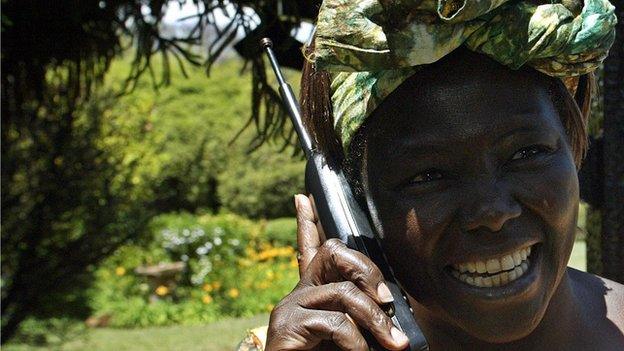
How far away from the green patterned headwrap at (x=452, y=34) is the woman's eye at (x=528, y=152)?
146 mm

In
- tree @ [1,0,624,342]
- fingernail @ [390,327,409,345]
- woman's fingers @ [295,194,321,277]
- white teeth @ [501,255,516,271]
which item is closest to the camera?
fingernail @ [390,327,409,345]

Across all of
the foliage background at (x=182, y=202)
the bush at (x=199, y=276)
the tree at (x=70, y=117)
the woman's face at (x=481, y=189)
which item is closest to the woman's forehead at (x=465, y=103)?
the woman's face at (x=481, y=189)

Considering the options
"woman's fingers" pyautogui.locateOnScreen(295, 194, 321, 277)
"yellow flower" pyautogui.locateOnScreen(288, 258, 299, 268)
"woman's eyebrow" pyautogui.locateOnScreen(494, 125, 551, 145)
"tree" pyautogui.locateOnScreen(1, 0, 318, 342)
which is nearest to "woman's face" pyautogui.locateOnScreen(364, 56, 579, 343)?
"woman's eyebrow" pyautogui.locateOnScreen(494, 125, 551, 145)

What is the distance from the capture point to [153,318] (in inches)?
408

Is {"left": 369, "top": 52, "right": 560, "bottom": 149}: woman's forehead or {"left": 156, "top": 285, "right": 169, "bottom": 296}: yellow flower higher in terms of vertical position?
{"left": 369, "top": 52, "right": 560, "bottom": 149}: woman's forehead

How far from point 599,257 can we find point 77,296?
8523mm

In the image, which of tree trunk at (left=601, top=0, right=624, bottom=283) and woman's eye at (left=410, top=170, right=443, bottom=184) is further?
tree trunk at (left=601, top=0, right=624, bottom=283)

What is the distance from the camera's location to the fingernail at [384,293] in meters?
1.67

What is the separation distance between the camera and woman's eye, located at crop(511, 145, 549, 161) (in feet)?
5.71

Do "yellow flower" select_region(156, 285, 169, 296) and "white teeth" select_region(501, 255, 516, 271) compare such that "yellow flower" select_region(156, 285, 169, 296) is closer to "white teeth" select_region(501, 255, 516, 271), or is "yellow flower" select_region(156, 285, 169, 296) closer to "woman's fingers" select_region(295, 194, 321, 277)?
"woman's fingers" select_region(295, 194, 321, 277)

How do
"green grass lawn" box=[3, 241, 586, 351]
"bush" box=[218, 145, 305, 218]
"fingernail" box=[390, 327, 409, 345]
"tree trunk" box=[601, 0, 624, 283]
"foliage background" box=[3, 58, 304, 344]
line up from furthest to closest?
"bush" box=[218, 145, 305, 218], "green grass lawn" box=[3, 241, 586, 351], "foliage background" box=[3, 58, 304, 344], "tree trunk" box=[601, 0, 624, 283], "fingernail" box=[390, 327, 409, 345]

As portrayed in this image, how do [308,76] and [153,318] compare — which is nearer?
[308,76]

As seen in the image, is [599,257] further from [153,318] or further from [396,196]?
[153,318]

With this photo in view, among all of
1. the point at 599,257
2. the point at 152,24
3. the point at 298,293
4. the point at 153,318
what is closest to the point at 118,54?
the point at 152,24
